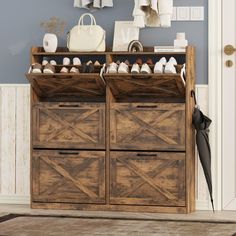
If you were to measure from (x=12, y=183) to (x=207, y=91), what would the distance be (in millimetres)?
1702

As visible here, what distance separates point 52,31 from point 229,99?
1460 mm

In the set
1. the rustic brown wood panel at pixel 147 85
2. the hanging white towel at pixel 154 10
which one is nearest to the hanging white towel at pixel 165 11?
the hanging white towel at pixel 154 10

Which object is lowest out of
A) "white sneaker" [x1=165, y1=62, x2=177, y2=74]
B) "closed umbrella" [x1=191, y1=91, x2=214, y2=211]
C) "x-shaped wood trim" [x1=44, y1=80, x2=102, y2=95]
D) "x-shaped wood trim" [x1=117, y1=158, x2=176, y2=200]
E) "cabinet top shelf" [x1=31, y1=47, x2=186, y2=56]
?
"x-shaped wood trim" [x1=117, y1=158, x2=176, y2=200]

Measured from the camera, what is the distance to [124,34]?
18.0ft

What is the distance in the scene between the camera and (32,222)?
4.87m

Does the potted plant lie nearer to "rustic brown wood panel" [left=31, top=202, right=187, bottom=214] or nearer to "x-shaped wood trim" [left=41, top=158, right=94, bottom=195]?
"x-shaped wood trim" [left=41, top=158, right=94, bottom=195]

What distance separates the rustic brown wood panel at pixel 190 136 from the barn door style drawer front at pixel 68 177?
63 centimetres

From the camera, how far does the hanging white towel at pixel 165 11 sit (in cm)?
529

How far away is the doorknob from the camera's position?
5441mm

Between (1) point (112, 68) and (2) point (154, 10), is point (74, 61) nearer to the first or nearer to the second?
(1) point (112, 68)

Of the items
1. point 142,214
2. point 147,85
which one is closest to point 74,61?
point 147,85

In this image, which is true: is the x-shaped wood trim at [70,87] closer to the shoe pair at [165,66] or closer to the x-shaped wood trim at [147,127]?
the x-shaped wood trim at [147,127]

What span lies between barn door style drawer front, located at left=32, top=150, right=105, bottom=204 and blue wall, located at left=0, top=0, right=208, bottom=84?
0.73 m

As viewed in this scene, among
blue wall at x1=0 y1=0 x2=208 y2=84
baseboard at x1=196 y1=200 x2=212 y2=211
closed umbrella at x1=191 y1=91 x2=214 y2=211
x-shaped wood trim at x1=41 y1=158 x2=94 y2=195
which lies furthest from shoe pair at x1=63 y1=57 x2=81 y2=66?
baseboard at x1=196 y1=200 x2=212 y2=211
